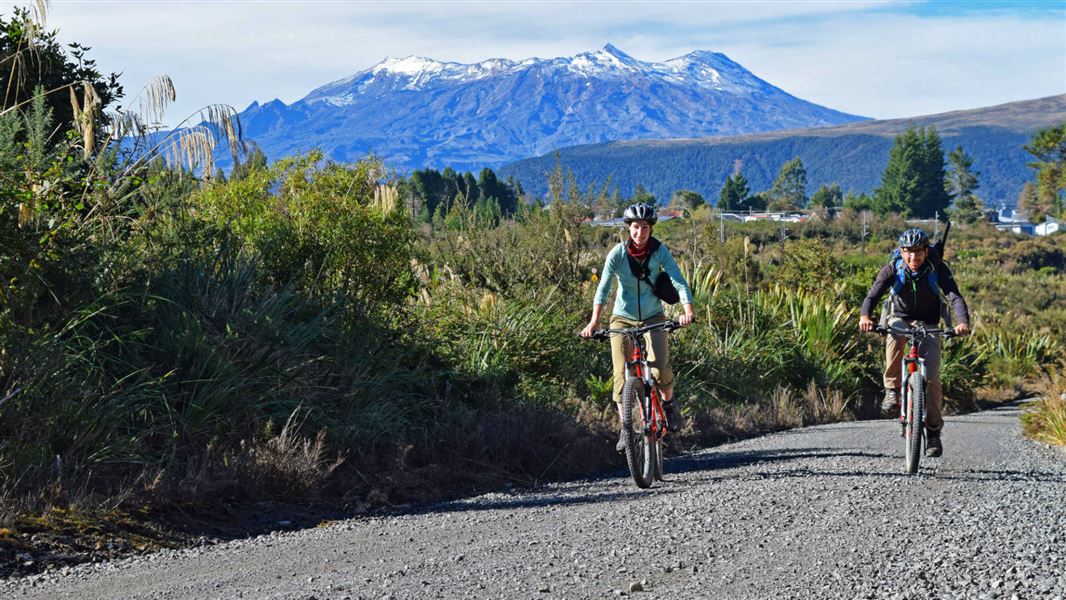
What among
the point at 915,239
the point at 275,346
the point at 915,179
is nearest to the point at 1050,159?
the point at 915,179

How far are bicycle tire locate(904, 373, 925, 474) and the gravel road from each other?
18cm

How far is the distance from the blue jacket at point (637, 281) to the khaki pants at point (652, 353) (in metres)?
0.06

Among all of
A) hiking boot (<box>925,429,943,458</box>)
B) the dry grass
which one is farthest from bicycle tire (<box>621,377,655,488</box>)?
the dry grass

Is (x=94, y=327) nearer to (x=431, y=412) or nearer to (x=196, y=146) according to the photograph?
(x=196, y=146)

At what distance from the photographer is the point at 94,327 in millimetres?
8305

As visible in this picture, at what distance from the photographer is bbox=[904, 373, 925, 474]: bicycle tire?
29.1 feet

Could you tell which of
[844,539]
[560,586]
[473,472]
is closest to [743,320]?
[473,472]

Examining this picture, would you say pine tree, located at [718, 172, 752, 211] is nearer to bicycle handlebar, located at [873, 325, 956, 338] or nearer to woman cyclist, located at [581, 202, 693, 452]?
bicycle handlebar, located at [873, 325, 956, 338]

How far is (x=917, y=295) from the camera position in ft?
30.3

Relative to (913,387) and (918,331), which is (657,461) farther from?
(918,331)

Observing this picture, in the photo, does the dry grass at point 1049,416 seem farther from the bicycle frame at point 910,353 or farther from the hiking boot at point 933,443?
the bicycle frame at point 910,353

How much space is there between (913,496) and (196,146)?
5886 mm

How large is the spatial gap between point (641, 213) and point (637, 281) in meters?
0.50

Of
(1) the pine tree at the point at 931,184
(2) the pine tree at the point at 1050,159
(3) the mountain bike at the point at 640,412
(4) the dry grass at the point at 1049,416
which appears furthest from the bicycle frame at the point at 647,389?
(1) the pine tree at the point at 931,184
